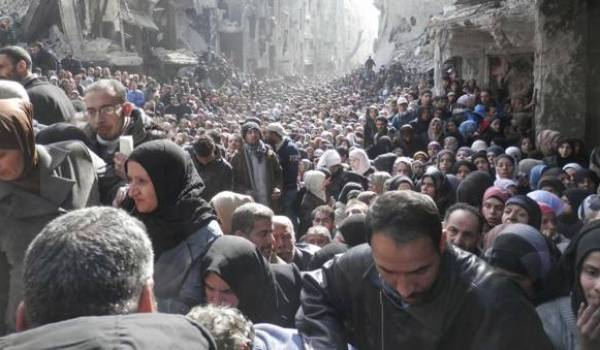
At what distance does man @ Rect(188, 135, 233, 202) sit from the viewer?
20.2 feet

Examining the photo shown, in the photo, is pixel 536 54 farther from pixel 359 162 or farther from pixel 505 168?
pixel 359 162

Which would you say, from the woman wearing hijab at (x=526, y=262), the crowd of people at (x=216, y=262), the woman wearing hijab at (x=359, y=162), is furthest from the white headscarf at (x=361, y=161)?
the woman wearing hijab at (x=526, y=262)

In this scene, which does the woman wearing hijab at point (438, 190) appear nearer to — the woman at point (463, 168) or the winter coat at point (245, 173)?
the woman at point (463, 168)

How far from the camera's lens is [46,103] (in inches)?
155

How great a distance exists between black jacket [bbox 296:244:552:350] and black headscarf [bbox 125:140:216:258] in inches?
24.1

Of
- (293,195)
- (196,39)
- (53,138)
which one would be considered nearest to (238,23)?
(196,39)

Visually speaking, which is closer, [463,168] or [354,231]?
[354,231]

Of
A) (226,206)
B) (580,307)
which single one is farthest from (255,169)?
(580,307)

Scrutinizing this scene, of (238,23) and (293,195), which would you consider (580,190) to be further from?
(238,23)

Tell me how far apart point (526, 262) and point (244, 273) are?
1.27 metres

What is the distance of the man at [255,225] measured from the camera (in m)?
3.43

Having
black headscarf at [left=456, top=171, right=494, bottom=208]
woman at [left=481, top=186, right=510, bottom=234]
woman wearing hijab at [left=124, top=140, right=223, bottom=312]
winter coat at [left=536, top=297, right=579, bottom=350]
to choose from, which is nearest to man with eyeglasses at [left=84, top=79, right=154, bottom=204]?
woman wearing hijab at [left=124, top=140, right=223, bottom=312]

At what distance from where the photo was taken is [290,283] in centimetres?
316

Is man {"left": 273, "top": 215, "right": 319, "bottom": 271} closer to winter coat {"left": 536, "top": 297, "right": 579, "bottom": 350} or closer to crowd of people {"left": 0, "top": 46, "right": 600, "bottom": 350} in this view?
crowd of people {"left": 0, "top": 46, "right": 600, "bottom": 350}
